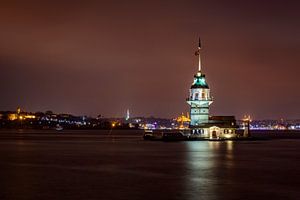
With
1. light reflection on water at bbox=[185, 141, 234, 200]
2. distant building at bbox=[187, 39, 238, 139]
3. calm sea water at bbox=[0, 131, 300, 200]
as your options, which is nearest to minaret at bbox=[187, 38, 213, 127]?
distant building at bbox=[187, 39, 238, 139]

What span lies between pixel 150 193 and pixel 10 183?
8.14 meters

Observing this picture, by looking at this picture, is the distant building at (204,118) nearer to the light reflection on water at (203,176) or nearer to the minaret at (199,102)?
the minaret at (199,102)

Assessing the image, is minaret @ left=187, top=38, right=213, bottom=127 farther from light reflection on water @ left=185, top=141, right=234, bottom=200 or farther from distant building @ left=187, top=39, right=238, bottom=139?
light reflection on water @ left=185, top=141, right=234, bottom=200

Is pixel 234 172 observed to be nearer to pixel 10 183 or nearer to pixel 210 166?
pixel 210 166

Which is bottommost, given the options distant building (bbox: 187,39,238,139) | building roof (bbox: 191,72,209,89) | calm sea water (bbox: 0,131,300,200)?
calm sea water (bbox: 0,131,300,200)

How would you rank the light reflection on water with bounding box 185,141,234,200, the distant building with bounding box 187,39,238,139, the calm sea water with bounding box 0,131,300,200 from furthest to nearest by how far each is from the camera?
1. the distant building with bounding box 187,39,238,139
2. the light reflection on water with bounding box 185,141,234,200
3. the calm sea water with bounding box 0,131,300,200

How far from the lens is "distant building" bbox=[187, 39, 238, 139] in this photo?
99938mm

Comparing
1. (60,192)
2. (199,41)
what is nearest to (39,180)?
(60,192)

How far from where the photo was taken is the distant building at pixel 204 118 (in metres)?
99.9

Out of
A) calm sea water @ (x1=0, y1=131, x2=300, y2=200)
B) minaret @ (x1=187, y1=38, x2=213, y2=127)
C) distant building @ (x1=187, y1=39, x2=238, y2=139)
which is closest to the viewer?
calm sea water @ (x1=0, y1=131, x2=300, y2=200)

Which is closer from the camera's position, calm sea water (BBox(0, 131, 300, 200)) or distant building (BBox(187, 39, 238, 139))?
calm sea water (BBox(0, 131, 300, 200))

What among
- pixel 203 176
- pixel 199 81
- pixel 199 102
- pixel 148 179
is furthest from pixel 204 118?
pixel 148 179

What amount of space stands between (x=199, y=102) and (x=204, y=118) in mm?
3015

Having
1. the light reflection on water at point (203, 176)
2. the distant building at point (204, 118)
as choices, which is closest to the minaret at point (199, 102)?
the distant building at point (204, 118)
